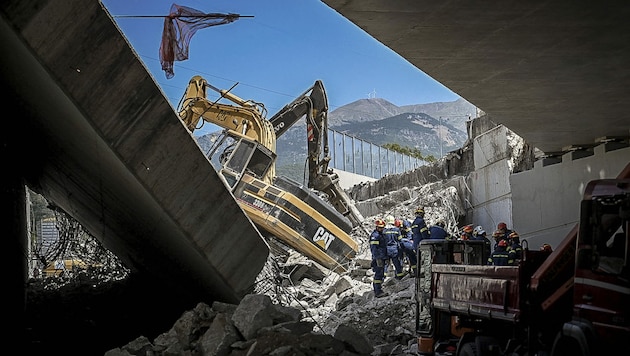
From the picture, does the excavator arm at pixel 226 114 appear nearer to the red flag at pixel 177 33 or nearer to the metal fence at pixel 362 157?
the red flag at pixel 177 33

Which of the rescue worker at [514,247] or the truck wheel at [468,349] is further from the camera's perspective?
the rescue worker at [514,247]

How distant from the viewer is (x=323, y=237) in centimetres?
1886

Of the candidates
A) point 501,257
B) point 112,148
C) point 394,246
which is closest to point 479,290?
point 501,257

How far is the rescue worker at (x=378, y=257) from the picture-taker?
1543 centimetres

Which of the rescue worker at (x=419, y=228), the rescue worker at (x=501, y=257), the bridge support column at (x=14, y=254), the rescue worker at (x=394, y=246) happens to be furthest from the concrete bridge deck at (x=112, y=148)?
the rescue worker at (x=419, y=228)

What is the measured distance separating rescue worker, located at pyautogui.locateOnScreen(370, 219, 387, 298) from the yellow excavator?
309 cm

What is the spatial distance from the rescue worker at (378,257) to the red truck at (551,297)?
5810 mm

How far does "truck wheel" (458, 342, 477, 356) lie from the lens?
25.8ft

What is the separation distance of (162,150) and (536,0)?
4.38 m

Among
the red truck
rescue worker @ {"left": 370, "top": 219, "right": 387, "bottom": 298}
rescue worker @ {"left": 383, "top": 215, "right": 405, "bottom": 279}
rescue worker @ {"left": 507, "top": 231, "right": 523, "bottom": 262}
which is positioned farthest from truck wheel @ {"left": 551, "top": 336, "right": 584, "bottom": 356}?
rescue worker @ {"left": 383, "top": 215, "right": 405, "bottom": 279}

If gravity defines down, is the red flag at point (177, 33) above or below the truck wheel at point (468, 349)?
above

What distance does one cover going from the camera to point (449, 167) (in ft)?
81.8

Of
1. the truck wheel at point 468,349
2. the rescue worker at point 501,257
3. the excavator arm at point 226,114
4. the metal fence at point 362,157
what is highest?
the metal fence at point 362,157

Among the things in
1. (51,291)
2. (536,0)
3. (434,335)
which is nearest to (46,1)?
(536,0)
